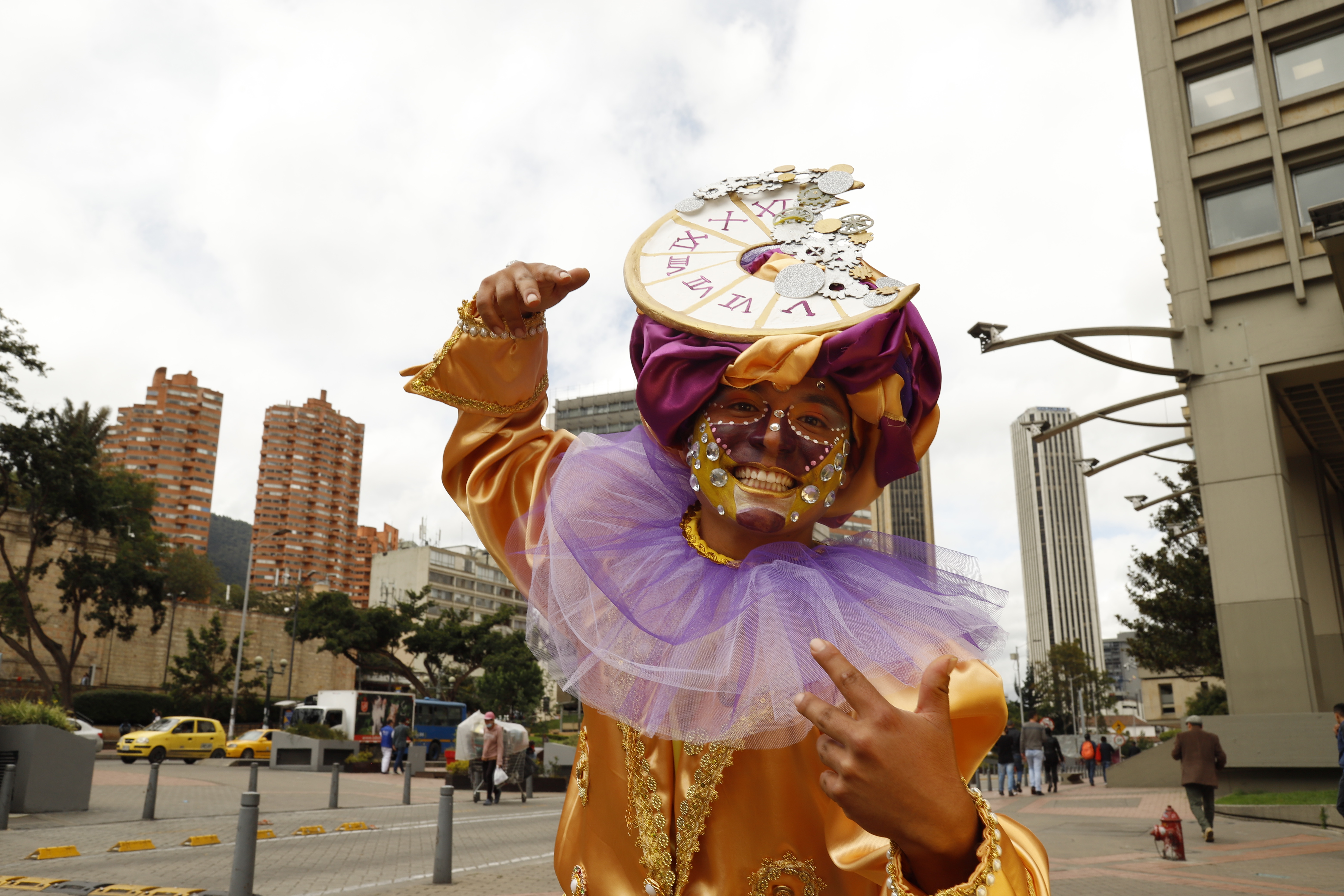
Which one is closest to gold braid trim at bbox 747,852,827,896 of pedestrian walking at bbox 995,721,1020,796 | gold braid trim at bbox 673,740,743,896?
gold braid trim at bbox 673,740,743,896

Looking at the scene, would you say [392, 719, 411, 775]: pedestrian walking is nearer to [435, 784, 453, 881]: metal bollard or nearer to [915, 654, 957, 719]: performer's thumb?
[435, 784, 453, 881]: metal bollard

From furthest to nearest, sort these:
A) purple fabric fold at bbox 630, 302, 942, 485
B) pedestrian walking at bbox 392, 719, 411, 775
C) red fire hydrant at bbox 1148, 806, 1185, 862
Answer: pedestrian walking at bbox 392, 719, 411, 775 → red fire hydrant at bbox 1148, 806, 1185, 862 → purple fabric fold at bbox 630, 302, 942, 485

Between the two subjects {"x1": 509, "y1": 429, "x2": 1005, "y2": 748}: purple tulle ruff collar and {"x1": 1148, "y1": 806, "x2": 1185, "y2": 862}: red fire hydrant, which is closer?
{"x1": 509, "y1": 429, "x2": 1005, "y2": 748}: purple tulle ruff collar

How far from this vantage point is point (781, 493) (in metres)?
2.03

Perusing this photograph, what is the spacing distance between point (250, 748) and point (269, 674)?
1763 cm

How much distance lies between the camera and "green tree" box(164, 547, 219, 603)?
185 feet

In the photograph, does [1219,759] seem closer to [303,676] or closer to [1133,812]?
[1133,812]

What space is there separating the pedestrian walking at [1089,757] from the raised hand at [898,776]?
25.3m

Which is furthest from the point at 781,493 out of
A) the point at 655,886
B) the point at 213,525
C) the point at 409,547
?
the point at 213,525

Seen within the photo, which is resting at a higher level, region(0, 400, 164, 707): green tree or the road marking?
region(0, 400, 164, 707): green tree

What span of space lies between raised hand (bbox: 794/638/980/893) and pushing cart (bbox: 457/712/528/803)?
1560cm

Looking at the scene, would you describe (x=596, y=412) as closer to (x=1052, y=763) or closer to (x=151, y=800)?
(x=1052, y=763)

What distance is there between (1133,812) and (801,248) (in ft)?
49.8

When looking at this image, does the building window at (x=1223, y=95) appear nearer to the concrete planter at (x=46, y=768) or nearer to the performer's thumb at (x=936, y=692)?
the performer's thumb at (x=936, y=692)
